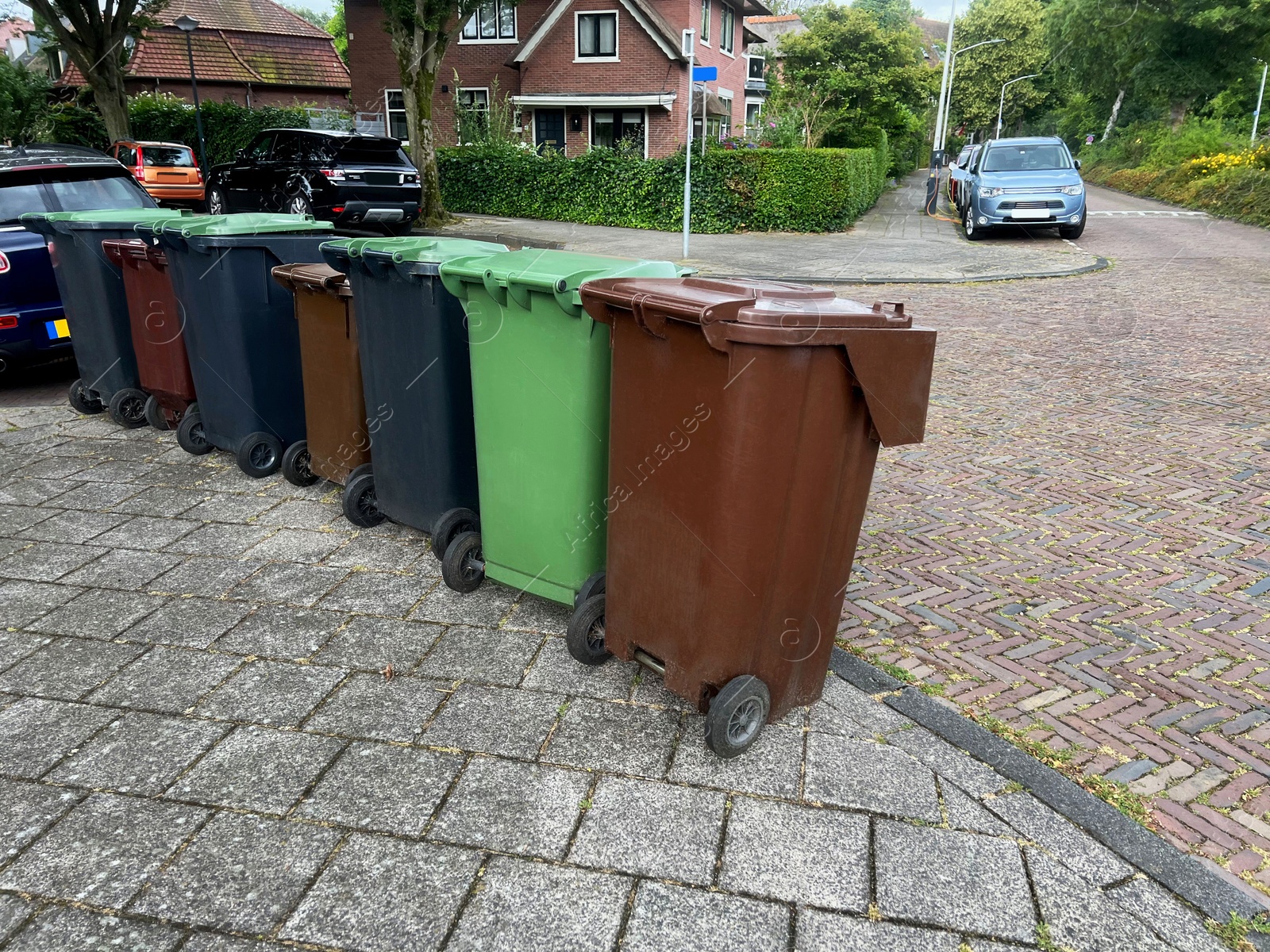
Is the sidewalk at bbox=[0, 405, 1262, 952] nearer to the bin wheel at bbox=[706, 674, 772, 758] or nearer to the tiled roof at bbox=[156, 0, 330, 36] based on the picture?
the bin wheel at bbox=[706, 674, 772, 758]

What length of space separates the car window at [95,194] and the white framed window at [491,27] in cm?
2664

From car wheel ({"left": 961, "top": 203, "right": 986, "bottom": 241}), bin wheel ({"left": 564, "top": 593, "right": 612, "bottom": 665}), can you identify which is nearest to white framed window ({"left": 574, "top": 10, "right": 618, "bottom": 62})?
car wheel ({"left": 961, "top": 203, "right": 986, "bottom": 241})

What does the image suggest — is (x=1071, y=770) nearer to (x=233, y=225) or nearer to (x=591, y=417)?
(x=591, y=417)

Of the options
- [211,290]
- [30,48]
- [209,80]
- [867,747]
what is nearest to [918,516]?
[867,747]

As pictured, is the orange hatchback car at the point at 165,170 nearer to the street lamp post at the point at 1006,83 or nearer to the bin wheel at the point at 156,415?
the bin wheel at the point at 156,415

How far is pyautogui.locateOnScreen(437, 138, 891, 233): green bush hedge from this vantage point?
770 inches

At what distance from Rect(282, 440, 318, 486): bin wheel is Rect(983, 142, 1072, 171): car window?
54.4 ft

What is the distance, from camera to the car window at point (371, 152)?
1544cm

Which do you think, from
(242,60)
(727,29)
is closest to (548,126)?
(727,29)

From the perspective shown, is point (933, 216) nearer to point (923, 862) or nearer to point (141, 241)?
→ point (141, 241)

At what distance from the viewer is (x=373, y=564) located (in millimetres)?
4191

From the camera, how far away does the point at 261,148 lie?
17047 mm

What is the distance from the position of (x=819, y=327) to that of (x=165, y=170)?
21072 mm

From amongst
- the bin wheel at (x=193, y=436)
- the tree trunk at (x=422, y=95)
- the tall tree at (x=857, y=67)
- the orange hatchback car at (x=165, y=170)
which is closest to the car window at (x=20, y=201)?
the bin wheel at (x=193, y=436)
